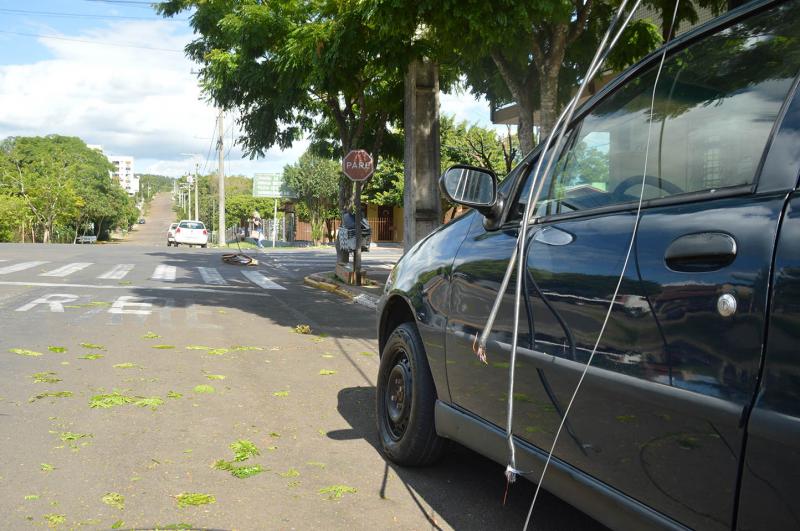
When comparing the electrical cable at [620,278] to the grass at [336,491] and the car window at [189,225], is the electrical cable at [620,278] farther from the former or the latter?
the car window at [189,225]

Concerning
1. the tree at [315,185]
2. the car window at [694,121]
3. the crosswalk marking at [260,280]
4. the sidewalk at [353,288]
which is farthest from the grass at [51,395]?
the tree at [315,185]

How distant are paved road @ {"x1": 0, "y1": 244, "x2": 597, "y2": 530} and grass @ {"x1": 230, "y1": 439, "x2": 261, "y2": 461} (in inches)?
2.0

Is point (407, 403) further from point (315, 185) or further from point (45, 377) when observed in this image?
point (315, 185)

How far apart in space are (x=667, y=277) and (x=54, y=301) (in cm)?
1156

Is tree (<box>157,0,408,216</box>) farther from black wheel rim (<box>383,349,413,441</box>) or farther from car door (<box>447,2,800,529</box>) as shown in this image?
car door (<box>447,2,800,529</box>)

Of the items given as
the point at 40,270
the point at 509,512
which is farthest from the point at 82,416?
the point at 40,270

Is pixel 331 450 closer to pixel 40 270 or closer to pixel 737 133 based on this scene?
pixel 737 133

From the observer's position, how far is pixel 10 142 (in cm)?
10031

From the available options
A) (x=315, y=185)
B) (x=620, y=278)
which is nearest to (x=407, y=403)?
(x=620, y=278)

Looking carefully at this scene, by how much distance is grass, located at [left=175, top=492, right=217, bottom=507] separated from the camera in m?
3.65

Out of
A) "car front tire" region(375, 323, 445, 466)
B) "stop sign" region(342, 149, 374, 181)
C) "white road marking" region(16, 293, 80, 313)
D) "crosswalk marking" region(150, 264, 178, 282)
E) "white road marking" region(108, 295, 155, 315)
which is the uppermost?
"stop sign" region(342, 149, 374, 181)

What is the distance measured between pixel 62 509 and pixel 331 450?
5.24 ft

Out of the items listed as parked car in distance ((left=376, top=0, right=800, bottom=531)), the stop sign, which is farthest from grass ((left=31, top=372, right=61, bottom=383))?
the stop sign

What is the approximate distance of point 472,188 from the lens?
350 centimetres
